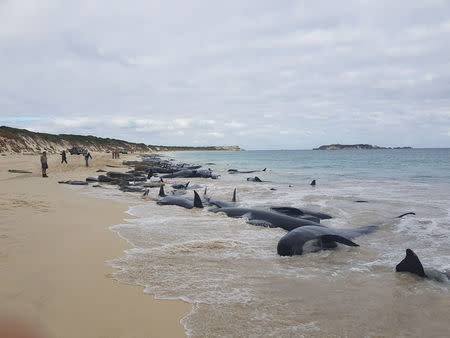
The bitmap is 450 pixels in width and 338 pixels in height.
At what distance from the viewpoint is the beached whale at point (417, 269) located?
4.75m

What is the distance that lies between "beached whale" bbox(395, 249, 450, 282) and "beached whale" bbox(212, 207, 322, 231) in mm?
2995

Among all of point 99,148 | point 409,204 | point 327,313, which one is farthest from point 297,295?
point 99,148

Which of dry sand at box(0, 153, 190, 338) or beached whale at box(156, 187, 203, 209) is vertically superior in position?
dry sand at box(0, 153, 190, 338)

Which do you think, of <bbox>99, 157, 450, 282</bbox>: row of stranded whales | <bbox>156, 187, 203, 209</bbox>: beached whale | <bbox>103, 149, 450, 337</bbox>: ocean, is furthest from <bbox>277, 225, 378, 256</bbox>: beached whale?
<bbox>156, 187, 203, 209</bbox>: beached whale

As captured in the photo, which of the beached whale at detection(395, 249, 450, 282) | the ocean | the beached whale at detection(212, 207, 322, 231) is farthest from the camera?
the beached whale at detection(212, 207, 322, 231)

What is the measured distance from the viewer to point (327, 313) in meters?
3.56

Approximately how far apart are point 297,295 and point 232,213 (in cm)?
569

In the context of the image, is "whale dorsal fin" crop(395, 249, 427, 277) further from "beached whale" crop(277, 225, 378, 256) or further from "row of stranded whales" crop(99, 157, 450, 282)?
"beached whale" crop(277, 225, 378, 256)

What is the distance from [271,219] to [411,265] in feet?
13.6

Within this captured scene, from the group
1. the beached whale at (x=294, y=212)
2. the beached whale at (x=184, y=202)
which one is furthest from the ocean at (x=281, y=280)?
the beached whale at (x=184, y=202)

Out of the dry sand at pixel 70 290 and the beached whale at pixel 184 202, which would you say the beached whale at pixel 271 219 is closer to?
the beached whale at pixel 184 202

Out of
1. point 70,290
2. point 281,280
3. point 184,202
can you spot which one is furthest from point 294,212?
point 70,290

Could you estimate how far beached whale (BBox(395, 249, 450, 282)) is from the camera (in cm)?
475

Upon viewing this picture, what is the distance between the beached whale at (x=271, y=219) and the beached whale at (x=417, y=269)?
2995mm
